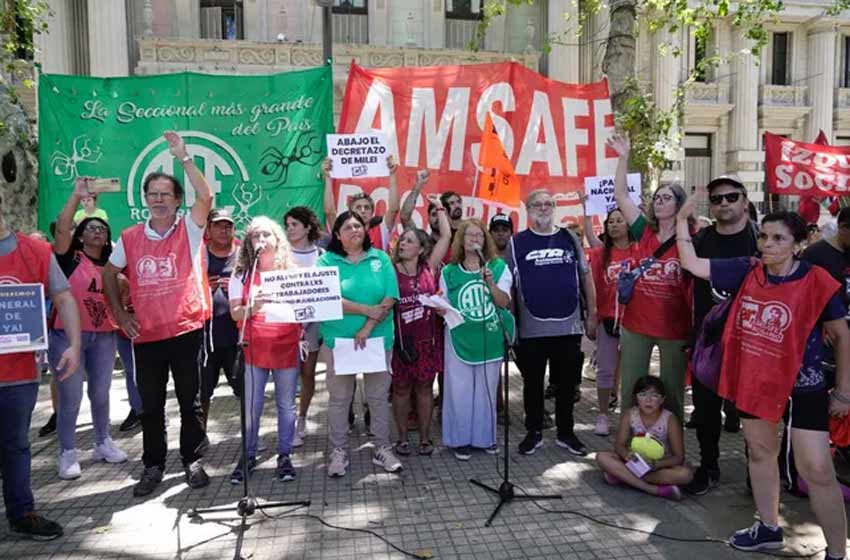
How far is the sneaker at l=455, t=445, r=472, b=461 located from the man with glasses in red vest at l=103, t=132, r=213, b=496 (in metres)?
2.02

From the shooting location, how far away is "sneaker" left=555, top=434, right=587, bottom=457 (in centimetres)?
497

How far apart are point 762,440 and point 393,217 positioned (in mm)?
3410

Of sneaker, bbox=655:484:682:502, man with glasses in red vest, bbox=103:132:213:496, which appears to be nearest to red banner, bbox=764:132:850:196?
sneaker, bbox=655:484:682:502

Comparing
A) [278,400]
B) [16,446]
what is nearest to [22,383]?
[16,446]

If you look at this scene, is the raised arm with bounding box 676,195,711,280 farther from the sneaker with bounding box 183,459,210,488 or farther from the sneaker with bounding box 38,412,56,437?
the sneaker with bounding box 38,412,56,437

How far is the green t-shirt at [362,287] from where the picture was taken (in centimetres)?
447

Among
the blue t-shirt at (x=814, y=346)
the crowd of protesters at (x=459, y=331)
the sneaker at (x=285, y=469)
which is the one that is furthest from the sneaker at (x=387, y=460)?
the blue t-shirt at (x=814, y=346)

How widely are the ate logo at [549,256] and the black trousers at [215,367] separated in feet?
8.31

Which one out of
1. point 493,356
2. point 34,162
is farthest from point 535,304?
point 34,162

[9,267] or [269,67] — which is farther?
[269,67]

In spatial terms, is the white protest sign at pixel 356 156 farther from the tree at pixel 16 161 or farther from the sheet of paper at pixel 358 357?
the tree at pixel 16 161

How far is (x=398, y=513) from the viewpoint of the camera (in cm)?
400

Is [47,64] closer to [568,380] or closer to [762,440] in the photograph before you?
[568,380]

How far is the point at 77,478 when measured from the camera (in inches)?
182
